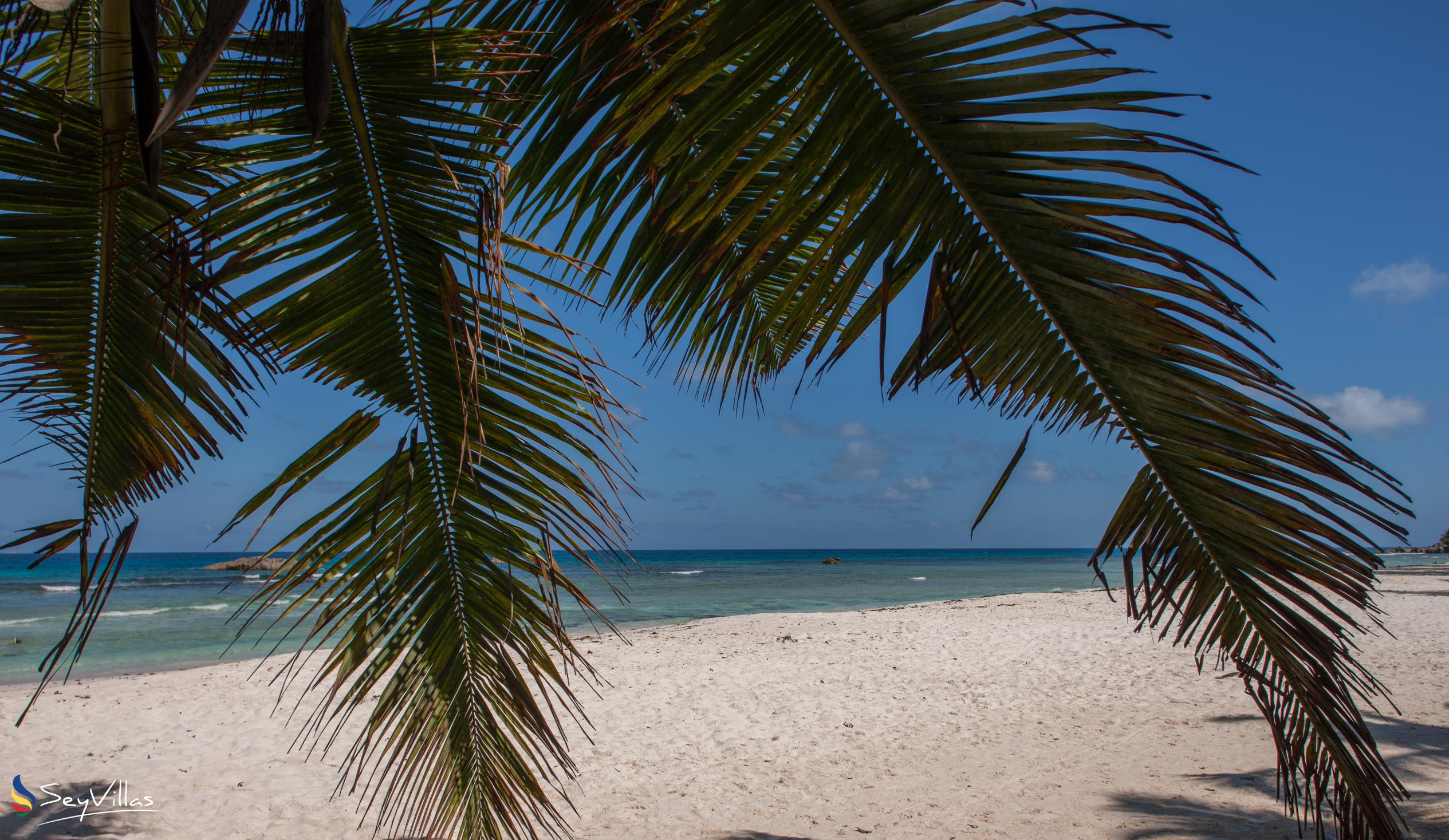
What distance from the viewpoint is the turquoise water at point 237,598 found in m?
12.5

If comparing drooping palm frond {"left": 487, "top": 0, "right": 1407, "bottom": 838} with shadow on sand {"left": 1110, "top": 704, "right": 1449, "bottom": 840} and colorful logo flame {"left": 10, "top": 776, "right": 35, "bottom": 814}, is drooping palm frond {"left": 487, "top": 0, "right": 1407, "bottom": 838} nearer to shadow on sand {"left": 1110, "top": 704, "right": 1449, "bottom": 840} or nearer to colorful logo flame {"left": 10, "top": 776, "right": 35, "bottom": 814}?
shadow on sand {"left": 1110, "top": 704, "right": 1449, "bottom": 840}

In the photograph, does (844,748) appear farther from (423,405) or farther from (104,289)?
(104,289)

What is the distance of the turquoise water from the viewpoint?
41.0ft

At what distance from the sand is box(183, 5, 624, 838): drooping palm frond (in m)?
2.71

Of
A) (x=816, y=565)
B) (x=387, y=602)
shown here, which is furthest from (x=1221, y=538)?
(x=816, y=565)

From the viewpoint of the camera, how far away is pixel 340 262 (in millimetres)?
1938

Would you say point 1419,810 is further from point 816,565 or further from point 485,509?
point 816,565

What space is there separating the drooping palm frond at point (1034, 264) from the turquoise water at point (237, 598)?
0.76 m

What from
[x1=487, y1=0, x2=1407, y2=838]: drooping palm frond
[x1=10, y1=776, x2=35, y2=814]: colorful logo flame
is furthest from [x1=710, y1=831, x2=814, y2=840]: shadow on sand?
[x1=10, y1=776, x2=35, y2=814]: colorful logo flame

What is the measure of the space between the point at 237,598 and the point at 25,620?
9736 mm

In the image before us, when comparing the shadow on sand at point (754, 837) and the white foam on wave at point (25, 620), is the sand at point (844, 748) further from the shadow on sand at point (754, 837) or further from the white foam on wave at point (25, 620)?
the white foam on wave at point (25, 620)

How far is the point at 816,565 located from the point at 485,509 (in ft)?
177

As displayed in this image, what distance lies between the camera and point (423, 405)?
2018 mm

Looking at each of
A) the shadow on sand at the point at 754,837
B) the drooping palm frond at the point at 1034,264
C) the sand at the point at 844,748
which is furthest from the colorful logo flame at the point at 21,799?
the drooping palm frond at the point at 1034,264
